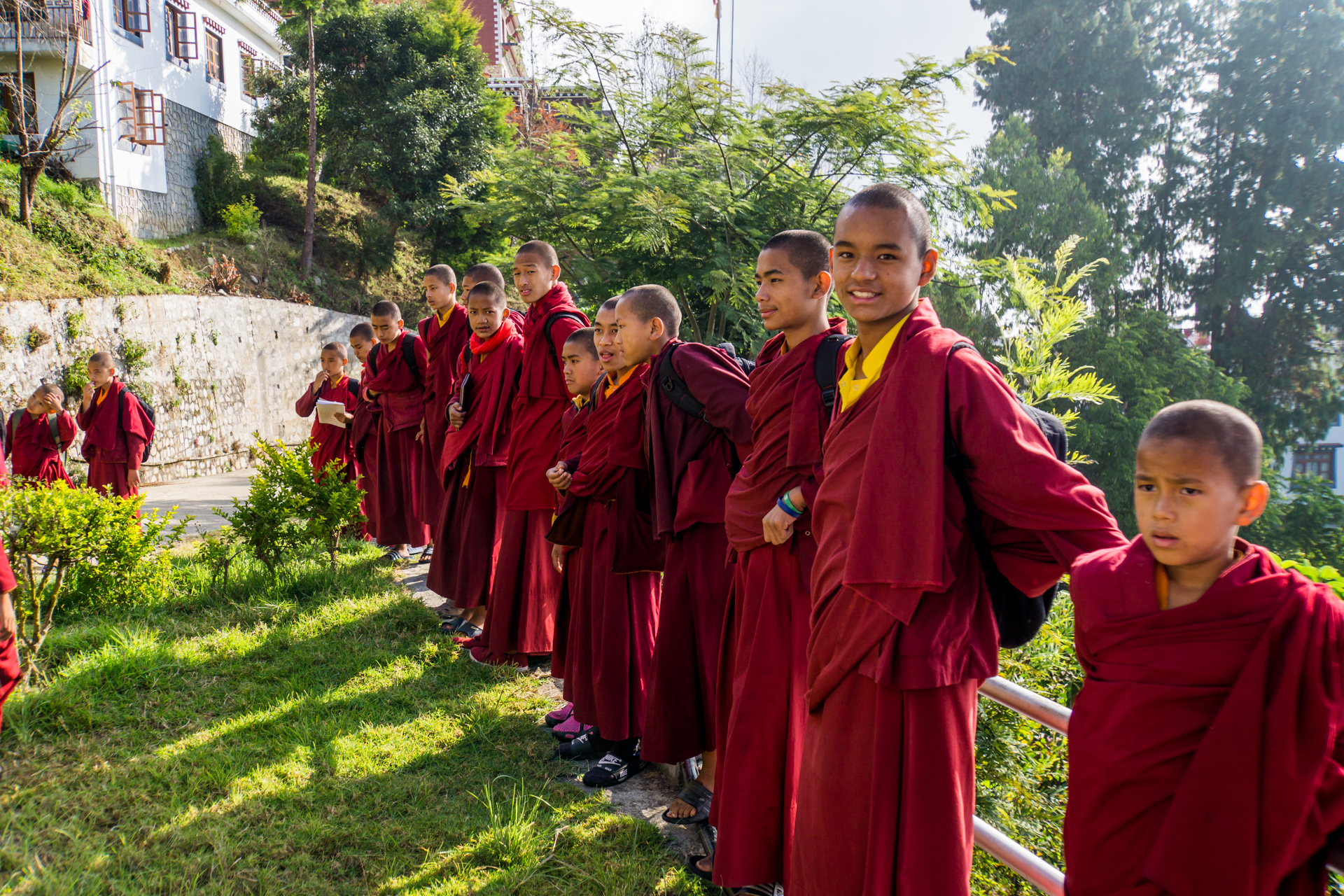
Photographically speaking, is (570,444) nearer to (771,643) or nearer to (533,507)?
(533,507)

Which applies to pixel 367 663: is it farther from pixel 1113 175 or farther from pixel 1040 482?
pixel 1113 175

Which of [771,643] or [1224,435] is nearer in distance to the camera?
[1224,435]

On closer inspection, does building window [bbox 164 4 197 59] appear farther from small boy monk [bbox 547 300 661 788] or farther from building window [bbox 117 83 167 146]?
small boy monk [bbox 547 300 661 788]

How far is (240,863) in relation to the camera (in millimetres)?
2729

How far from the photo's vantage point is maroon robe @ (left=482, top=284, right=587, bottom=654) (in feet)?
14.4

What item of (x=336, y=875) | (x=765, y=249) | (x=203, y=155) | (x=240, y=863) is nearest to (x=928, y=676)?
(x=765, y=249)

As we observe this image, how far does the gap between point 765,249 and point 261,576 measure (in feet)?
14.3

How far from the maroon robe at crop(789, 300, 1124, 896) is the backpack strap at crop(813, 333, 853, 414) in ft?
1.58

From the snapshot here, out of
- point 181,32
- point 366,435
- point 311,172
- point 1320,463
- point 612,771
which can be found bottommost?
point 1320,463

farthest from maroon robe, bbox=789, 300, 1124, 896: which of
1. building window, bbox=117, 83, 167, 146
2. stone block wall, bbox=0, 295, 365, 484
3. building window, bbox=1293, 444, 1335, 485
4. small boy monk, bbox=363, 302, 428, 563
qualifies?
building window, bbox=1293, 444, 1335, 485

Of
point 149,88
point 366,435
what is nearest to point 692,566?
point 366,435

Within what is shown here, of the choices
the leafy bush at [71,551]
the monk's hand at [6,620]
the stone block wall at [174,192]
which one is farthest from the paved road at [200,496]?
the monk's hand at [6,620]

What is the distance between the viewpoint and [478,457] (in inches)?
190

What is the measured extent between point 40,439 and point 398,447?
364 centimetres
